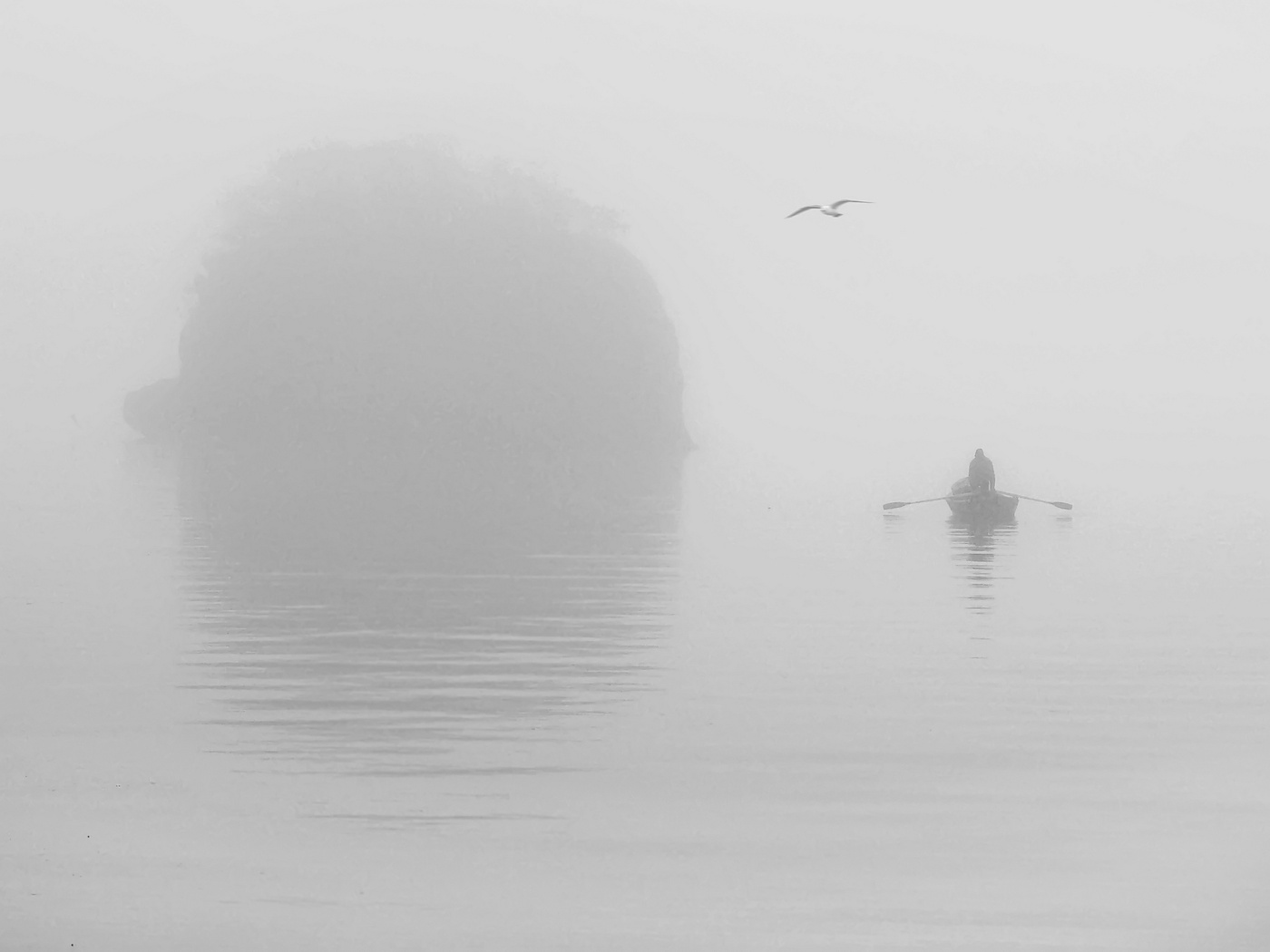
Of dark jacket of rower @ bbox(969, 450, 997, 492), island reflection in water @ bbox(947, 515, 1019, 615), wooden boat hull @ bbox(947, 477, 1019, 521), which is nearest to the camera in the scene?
island reflection in water @ bbox(947, 515, 1019, 615)

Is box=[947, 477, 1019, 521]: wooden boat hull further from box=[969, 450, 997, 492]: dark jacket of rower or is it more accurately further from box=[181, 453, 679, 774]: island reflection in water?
box=[181, 453, 679, 774]: island reflection in water

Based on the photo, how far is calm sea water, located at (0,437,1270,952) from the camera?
7.63 metres

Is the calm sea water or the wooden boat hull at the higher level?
the wooden boat hull

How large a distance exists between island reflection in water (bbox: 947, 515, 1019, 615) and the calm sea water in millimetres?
276

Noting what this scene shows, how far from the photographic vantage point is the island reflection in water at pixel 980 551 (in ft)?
64.7

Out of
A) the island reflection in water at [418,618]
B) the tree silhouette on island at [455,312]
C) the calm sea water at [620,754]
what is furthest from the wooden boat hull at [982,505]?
the tree silhouette on island at [455,312]

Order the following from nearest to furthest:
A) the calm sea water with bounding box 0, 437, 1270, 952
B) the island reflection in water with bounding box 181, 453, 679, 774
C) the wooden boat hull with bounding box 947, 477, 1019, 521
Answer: the calm sea water with bounding box 0, 437, 1270, 952 → the island reflection in water with bounding box 181, 453, 679, 774 → the wooden boat hull with bounding box 947, 477, 1019, 521

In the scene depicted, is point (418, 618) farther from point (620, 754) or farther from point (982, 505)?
point (982, 505)

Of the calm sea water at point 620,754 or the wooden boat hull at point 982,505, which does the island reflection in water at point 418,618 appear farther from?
the wooden boat hull at point 982,505

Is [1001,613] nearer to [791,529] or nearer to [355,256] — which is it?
[791,529]

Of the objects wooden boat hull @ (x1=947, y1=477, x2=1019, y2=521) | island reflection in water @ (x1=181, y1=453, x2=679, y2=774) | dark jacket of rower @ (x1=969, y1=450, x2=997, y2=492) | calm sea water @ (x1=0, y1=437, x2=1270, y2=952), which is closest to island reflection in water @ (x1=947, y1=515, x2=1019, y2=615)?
wooden boat hull @ (x1=947, y1=477, x2=1019, y2=521)

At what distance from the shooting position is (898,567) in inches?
894

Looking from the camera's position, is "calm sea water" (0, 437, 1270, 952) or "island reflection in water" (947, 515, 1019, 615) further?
"island reflection in water" (947, 515, 1019, 615)

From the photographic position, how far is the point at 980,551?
84.9 ft
